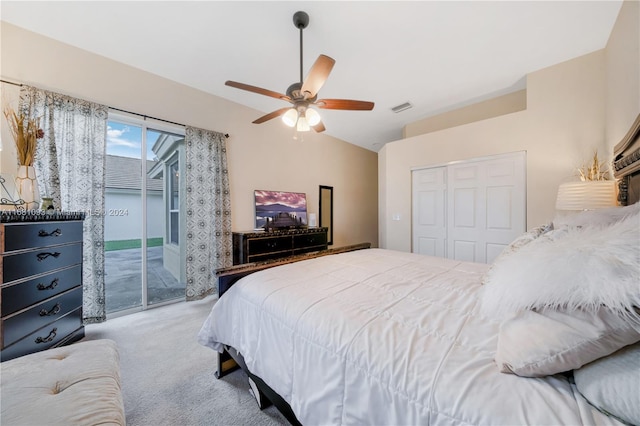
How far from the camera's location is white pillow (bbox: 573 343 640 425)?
1.66ft

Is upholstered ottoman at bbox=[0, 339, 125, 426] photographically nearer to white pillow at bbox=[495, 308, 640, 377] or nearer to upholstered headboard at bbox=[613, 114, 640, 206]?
white pillow at bbox=[495, 308, 640, 377]

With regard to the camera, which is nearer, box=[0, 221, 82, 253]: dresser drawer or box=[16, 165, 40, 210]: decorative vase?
box=[0, 221, 82, 253]: dresser drawer

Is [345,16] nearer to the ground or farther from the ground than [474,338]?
farther from the ground

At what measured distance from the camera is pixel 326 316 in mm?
1019

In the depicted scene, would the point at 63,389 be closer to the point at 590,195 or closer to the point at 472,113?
the point at 590,195

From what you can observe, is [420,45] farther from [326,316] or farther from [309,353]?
[309,353]

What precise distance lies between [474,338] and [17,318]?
8.94 ft

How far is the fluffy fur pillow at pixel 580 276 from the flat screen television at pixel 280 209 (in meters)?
3.20

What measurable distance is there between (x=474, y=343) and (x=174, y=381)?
6.52ft

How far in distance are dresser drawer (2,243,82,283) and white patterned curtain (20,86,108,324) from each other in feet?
1.34

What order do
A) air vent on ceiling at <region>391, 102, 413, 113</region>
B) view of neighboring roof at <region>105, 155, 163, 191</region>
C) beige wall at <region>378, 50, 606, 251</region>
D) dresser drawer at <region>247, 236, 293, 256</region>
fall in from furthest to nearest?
air vent on ceiling at <region>391, 102, 413, 113</region> → dresser drawer at <region>247, 236, 293, 256</region> → view of neighboring roof at <region>105, 155, 163, 191</region> → beige wall at <region>378, 50, 606, 251</region>

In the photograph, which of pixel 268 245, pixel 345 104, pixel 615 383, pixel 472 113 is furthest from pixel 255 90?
pixel 472 113

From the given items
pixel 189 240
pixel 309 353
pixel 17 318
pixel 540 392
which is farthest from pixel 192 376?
pixel 540 392

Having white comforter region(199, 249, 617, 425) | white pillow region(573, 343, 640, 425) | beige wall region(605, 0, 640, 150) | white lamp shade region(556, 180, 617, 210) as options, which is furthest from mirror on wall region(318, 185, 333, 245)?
white pillow region(573, 343, 640, 425)
